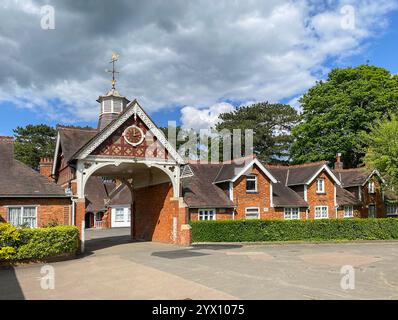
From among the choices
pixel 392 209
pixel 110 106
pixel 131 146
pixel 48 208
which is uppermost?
pixel 110 106

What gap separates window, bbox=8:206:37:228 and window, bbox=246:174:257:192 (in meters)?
17.2

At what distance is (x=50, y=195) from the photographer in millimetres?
19641

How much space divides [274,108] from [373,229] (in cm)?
3289

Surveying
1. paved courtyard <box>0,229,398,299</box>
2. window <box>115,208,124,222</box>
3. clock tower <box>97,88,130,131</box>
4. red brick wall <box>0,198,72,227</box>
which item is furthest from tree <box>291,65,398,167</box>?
red brick wall <box>0,198,72,227</box>

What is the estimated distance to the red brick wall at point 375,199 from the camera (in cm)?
3838

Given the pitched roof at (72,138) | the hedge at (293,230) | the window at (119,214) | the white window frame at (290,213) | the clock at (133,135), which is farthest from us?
the window at (119,214)

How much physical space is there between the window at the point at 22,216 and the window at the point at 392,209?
34908 mm

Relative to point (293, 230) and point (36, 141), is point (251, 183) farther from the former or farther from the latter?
point (36, 141)

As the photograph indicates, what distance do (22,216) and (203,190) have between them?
49.4ft

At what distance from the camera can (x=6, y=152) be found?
2127 centimetres

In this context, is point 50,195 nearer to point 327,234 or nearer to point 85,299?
point 85,299

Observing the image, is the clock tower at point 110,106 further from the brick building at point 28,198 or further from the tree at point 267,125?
the tree at point 267,125

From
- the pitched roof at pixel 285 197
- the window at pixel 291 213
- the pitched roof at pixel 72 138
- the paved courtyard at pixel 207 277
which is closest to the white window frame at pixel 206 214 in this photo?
the pitched roof at pixel 285 197

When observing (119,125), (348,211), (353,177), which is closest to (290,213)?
(348,211)
